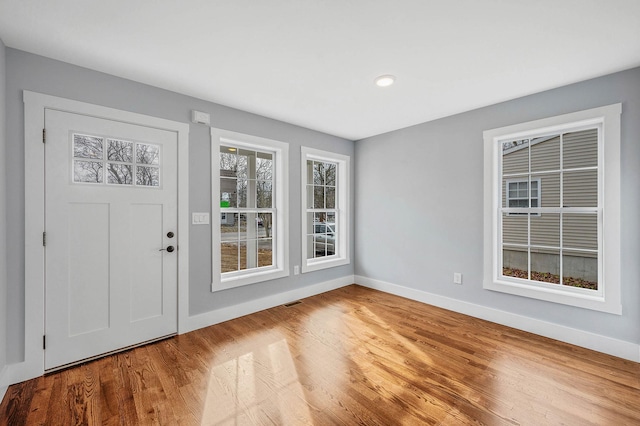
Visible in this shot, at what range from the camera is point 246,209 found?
3531mm

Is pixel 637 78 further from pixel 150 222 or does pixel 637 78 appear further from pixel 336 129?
pixel 150 222

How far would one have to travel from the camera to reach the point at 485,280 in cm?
325

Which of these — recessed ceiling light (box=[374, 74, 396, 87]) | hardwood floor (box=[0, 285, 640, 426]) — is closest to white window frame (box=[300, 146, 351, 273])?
hardwood floor (box=[0, 285, 640, 426])

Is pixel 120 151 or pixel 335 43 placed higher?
pixel 335 43

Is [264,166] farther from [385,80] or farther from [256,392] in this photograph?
[256,392]

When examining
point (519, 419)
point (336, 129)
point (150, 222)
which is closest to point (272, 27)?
point (150, 222)

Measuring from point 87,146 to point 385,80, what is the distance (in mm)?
2773

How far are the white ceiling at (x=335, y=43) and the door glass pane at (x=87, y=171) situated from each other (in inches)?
33.2

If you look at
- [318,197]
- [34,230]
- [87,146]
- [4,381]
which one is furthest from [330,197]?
[4,381]

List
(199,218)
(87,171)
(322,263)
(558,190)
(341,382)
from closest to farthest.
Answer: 1. (341,382)
2. (87,171)
3. (199,218)
4. (322,263)
5. (558,190)

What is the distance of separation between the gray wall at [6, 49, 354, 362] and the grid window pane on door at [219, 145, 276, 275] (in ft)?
0.86

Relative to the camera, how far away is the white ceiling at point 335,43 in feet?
5.54

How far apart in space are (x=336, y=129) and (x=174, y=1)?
2.76 meters

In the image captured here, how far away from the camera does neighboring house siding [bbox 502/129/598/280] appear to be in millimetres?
4242
